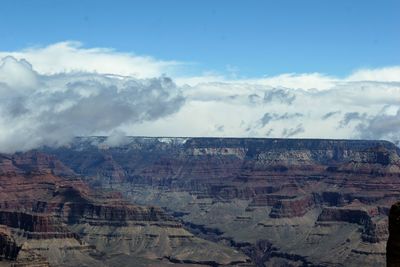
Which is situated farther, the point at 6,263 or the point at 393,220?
the point at 6,263

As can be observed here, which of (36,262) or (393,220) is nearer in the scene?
(393,220)

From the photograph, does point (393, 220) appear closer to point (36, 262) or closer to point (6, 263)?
point (36, 262)

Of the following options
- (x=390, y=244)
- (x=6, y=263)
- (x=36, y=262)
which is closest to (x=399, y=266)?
(x=390, y=244)

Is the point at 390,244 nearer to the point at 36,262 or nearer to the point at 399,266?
the point at 399,266

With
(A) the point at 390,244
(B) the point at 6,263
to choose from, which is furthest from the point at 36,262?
(A) the point at 390,244

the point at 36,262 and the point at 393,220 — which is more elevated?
the point at 393,220

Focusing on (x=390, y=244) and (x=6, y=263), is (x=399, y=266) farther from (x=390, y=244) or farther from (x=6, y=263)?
(x=6, y=263)

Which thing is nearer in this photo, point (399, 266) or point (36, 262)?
point (399, 266)

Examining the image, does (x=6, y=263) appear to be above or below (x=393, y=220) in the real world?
below
